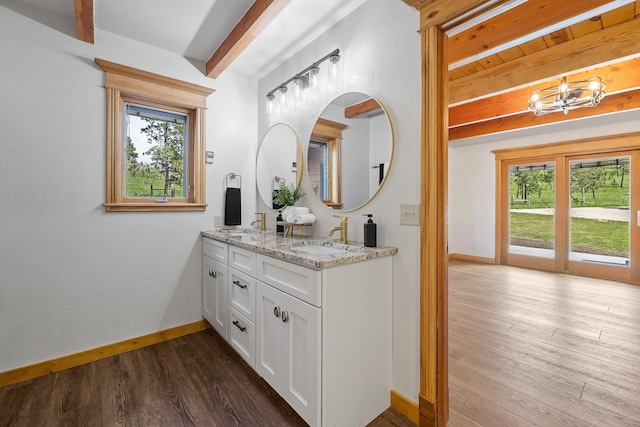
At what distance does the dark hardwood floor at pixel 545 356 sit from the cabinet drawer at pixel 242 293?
134 centimetres

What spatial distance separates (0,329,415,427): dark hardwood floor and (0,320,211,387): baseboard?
0.18ft

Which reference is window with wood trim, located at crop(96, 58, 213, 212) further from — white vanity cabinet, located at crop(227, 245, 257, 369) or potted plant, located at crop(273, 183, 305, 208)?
white vanity cabinet, located at crop(227, 245, 257, 369)

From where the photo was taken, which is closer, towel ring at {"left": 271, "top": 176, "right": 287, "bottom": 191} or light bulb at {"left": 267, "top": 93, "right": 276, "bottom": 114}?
towel ring at {"left": 271, "top": 176, "right": 287, "bottom": 191}

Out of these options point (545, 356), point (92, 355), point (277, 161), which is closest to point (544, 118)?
point (545, 356)

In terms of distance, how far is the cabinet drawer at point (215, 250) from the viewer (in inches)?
88.7

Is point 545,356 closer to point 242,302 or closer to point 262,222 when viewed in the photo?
point 242,302

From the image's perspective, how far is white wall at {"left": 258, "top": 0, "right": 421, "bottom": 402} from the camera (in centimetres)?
161

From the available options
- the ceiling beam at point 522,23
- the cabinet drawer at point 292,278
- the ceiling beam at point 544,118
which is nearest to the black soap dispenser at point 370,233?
the cabinet drawer at point 292,278

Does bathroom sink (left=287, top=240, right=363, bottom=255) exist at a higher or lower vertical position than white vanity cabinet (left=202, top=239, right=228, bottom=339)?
higher

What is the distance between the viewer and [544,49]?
269 cm

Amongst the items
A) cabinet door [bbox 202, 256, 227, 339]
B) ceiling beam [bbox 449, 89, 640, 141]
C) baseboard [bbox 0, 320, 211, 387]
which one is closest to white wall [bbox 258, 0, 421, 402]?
cabinet door [bbox 202, 256, 227, 339]

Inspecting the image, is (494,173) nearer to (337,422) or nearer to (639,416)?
(639,416)

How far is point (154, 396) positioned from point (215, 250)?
1077mm

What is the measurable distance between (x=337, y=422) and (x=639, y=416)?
66.9 inches
